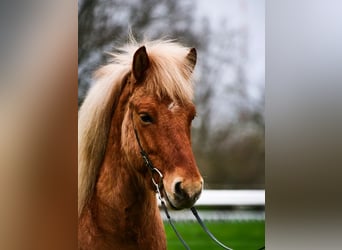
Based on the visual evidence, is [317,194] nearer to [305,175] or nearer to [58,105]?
[305,175]

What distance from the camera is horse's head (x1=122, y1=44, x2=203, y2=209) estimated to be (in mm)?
2582

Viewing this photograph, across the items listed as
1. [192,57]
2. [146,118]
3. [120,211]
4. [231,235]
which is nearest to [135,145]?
[146,118]

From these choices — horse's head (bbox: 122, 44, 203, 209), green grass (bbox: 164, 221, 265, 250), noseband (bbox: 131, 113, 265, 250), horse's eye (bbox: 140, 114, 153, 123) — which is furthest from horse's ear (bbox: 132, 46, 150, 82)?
green grass (bbox: 164, 221, 265, 250)

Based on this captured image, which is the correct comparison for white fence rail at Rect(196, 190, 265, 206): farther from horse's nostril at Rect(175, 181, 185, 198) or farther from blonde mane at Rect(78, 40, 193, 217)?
blonde mane at Rect(78, 40, 193, 217)

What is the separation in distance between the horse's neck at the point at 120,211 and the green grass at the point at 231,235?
0.58 ft

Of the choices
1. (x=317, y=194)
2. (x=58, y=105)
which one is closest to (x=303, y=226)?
(x=317, y=194)

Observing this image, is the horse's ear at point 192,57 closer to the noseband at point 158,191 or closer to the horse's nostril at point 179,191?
the noseband at point 158,191

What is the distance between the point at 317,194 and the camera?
2611 mm

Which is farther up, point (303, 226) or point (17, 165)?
point (17, 165)

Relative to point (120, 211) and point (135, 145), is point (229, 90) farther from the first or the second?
point (120, 211)

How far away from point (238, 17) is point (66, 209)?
1.45 m

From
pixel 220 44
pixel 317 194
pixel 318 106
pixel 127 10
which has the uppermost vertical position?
pixel 127 10

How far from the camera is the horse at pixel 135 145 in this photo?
2.60 meters

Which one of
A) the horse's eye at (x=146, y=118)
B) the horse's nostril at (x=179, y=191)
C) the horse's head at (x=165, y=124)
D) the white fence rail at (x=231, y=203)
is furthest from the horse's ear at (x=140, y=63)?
the white fence rail at (x=231, y=203)
